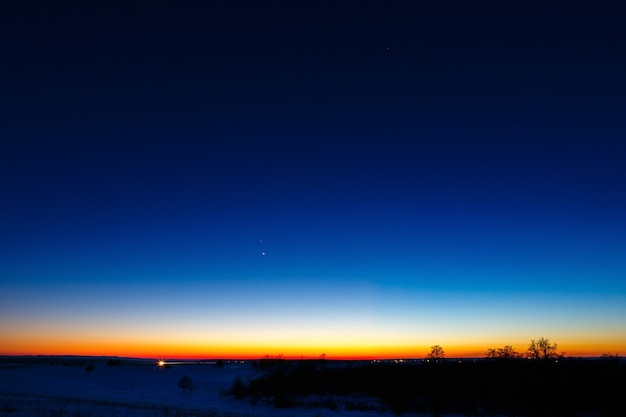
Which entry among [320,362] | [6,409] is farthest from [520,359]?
[6,409]

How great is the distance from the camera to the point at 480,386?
101ft

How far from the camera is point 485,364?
35469 mm

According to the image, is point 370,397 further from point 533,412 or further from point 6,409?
point 6,409

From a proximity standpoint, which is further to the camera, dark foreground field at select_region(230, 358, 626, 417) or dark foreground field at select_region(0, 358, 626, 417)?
dark foreground field at select_region(230, 358, 626, 417)

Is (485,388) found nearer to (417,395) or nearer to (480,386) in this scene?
(480,386)

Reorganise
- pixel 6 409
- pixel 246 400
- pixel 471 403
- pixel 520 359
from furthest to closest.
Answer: pixel 246 400 → pixel 520 359 → pixel 471 403 → pixel 6 409

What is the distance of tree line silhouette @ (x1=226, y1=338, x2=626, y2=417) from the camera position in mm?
28109

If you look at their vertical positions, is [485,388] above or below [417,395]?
above

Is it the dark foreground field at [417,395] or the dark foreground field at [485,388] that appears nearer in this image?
the dark foreground field at [417,395]

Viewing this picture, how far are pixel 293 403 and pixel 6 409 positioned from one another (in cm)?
1837

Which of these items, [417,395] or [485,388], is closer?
[485,388]

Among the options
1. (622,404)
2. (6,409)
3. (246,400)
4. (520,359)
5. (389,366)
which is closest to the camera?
(6,409)

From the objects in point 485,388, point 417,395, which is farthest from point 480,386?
point 417,395

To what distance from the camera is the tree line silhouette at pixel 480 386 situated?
28.1 m
